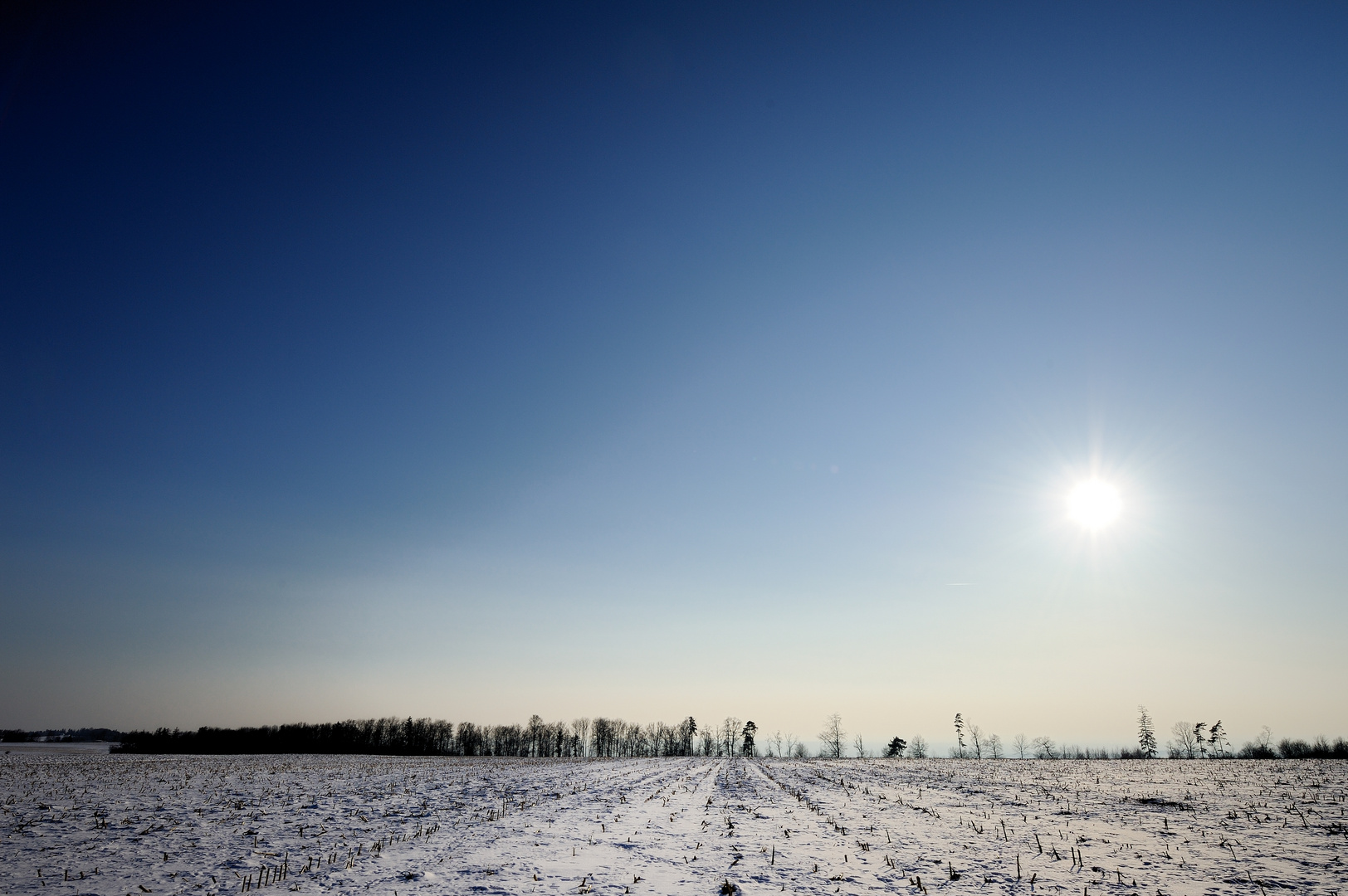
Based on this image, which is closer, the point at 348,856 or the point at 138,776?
the point at 348,856

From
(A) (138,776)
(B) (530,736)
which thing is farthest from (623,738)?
(A) (138,776)

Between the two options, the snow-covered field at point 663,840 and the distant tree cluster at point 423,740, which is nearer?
the snow-covered field at point 663,840

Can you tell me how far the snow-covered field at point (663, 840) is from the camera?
447 inches

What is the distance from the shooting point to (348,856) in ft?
43.5

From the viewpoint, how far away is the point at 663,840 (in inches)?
623

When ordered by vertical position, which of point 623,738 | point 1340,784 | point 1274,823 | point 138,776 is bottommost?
point 623,738

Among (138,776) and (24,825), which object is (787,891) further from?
(138,776)

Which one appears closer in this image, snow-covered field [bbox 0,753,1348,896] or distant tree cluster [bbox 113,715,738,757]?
snow-covered field [bbox 0,753,1348,896]

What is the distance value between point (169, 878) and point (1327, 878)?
78.8ft

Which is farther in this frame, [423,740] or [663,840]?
[423,740]

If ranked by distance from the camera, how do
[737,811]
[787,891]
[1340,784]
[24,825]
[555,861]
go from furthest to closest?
1. [1340,784]
2. [737,811]
3. [24,825]
4. [555,861]
5. [787,891]

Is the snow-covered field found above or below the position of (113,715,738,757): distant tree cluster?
above

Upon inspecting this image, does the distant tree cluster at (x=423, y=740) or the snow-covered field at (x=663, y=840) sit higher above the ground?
the snow-covered field at (x=663, y=840)

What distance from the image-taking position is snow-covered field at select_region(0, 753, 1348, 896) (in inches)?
447
